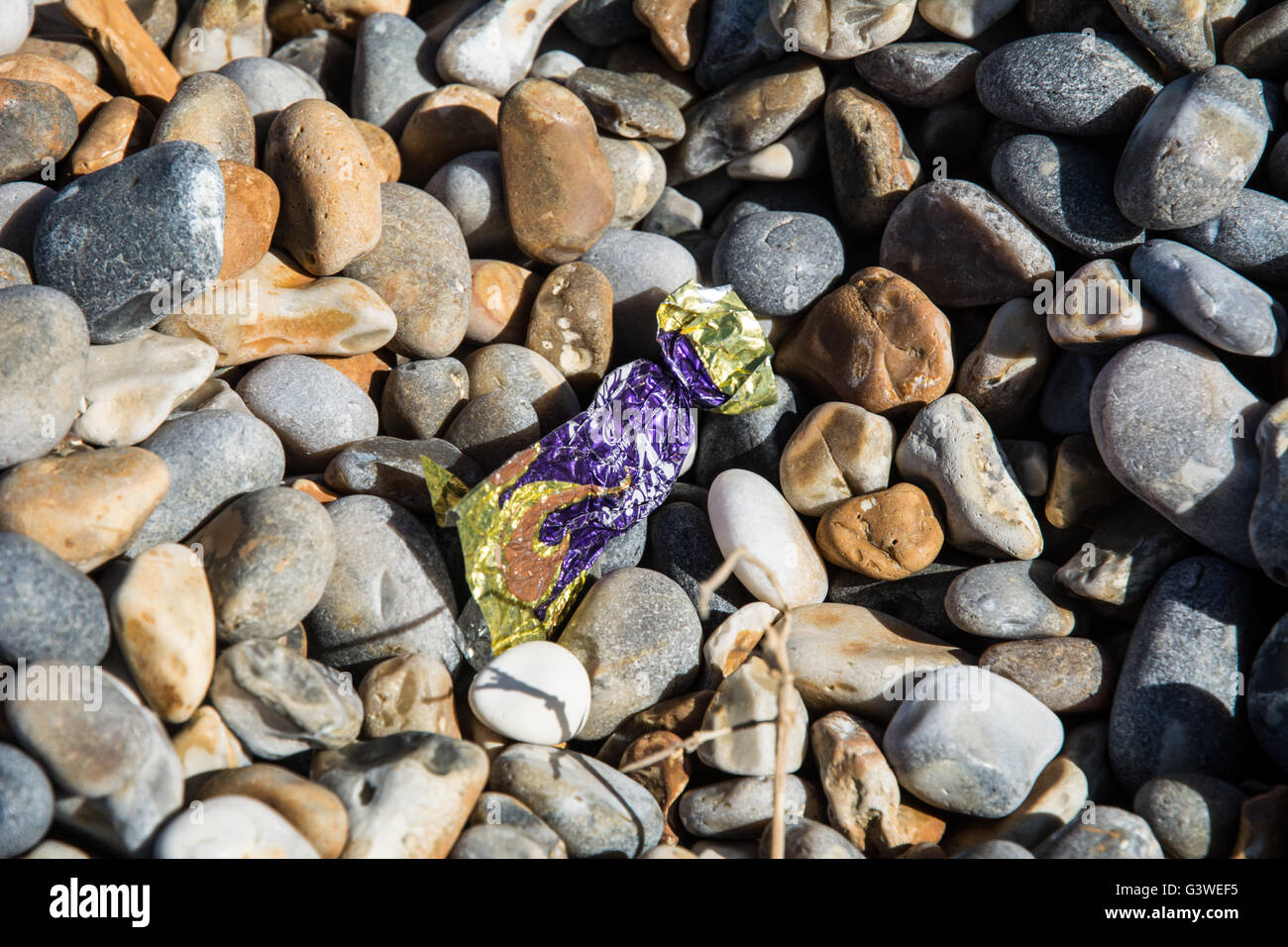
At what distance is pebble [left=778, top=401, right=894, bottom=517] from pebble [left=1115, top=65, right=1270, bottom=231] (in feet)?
3.62

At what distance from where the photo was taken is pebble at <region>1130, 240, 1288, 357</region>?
9.21 feet

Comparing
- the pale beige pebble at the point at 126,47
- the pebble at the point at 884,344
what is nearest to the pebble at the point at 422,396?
the pebble at the point at 884,344

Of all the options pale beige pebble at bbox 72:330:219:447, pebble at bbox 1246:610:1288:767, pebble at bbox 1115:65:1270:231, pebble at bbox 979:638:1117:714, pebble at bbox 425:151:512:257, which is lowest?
pebble at bbox 979:638:1117:714

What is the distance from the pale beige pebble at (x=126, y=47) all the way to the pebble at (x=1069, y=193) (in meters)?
3.17

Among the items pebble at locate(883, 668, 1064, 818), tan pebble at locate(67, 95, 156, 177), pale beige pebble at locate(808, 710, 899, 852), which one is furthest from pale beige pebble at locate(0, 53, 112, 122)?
pebble at locate(883, 668, 1064, 818)

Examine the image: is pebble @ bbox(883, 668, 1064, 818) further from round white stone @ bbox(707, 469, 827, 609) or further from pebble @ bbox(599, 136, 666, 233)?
pebble @ bbox(599, 136, 666, 233)

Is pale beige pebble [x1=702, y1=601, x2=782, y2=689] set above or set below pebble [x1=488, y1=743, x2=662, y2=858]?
above

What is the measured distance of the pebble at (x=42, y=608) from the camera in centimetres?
224

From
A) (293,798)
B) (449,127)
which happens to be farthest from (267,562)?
(449,127)

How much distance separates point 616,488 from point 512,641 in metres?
0.60

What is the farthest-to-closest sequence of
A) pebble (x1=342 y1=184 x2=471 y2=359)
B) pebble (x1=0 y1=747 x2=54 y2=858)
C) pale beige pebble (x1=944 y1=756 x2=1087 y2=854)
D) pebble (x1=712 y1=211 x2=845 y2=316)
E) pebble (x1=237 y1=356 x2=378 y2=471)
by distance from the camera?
pebble (x1=712 y1=211 x2=845 y2=316) < pebble (x1=342 y1=184 x2=471 y2=359) < pebble (x1=237 y1=356 x2=378 y2=471) < pale beige pebble (x1=944 y1=756 x2=1087 y2=854) < pebble (x1=0 y1=747 x2=54 y2=858)

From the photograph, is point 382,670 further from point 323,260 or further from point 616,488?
point 323,260

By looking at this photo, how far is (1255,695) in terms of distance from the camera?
2.57m

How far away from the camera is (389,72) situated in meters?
3.82
